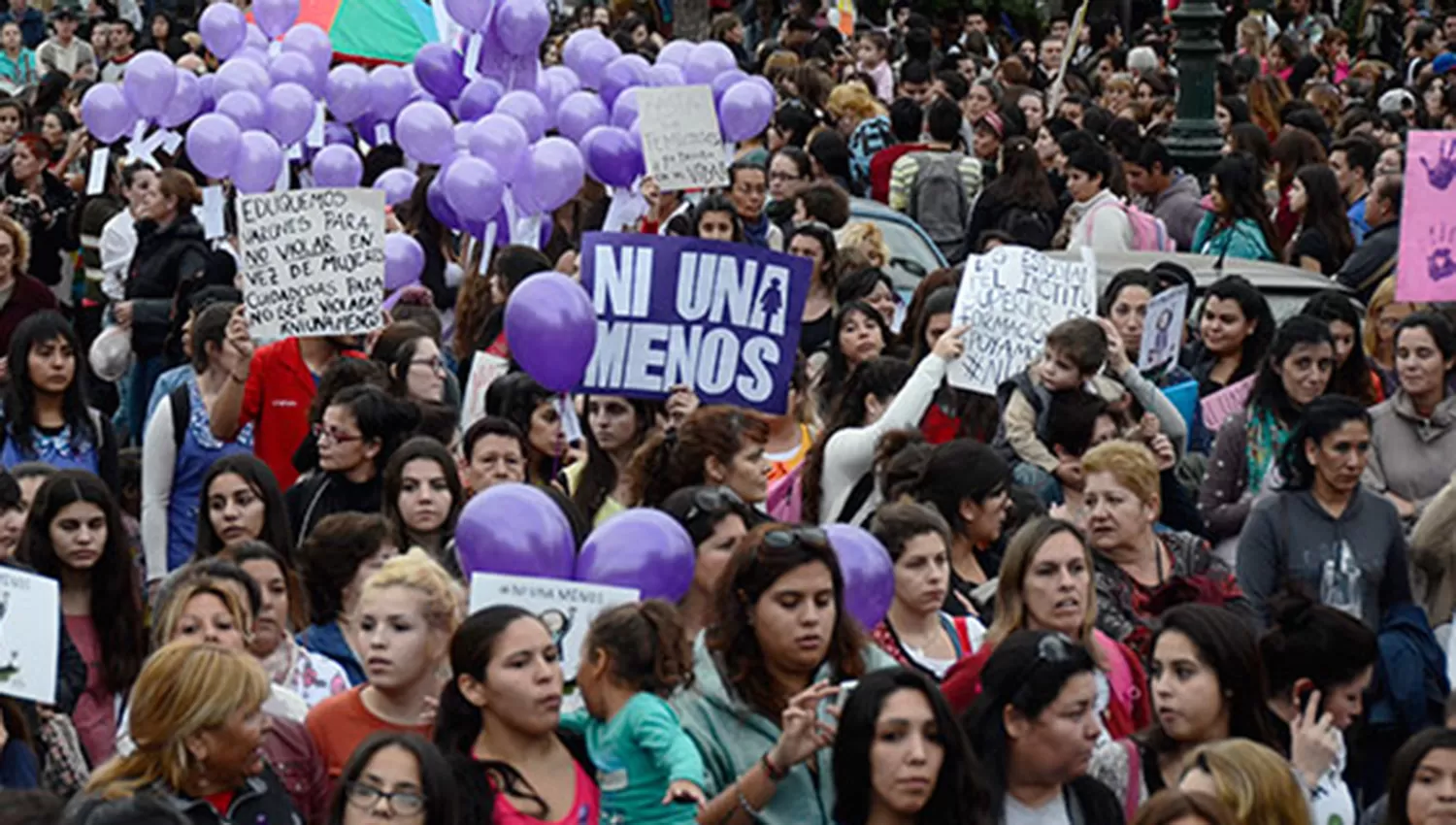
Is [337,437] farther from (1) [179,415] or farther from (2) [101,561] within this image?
(2) [101,561]

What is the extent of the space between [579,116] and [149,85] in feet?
7.39

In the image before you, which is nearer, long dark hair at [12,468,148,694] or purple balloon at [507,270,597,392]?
long dark hair at [12,468,148,694]

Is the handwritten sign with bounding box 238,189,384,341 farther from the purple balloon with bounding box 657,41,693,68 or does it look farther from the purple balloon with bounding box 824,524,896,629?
the purple balloon with bounding box 657,41,693,68

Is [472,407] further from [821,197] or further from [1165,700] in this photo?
[1165,700]

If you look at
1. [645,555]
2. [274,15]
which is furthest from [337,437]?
[274,15]

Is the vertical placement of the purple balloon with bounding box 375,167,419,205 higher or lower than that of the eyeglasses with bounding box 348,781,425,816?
higher

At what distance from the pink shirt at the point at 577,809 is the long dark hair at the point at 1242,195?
7.51 metres

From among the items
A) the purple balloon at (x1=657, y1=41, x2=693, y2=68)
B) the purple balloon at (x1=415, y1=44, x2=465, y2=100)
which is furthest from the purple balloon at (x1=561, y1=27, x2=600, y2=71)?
the purple balloon at (x1=415, y1=44, x2=465, y2=100)

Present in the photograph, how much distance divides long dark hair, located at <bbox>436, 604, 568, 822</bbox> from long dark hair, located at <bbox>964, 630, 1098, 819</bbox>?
0.93 m

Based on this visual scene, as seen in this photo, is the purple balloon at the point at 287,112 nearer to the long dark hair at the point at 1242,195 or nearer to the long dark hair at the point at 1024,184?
the long dark hair at the point at 1024,184

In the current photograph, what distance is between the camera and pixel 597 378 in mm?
8773

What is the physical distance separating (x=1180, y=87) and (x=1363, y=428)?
1028 cm

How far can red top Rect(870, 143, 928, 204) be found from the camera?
15320 mm

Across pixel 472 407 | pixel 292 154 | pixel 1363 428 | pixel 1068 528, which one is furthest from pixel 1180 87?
pixel 1068 528
